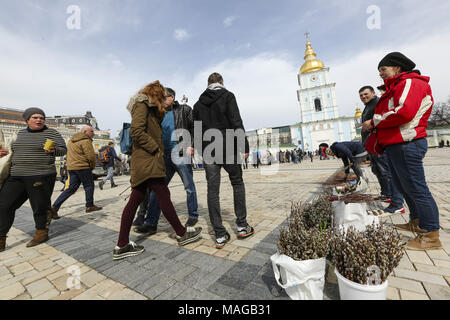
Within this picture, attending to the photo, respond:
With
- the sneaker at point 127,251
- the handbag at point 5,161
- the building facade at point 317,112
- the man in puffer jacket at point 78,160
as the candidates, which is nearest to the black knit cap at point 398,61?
the sneaker at point 127,251

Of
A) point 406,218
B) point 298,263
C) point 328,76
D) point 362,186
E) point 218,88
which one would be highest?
point 328,76

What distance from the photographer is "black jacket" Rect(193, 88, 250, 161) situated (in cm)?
246

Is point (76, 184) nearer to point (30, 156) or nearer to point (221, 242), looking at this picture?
point (30, 156)

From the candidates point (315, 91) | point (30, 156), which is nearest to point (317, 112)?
point (315, 91)

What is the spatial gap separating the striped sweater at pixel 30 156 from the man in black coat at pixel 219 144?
235 cm

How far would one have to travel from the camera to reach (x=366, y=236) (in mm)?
1500

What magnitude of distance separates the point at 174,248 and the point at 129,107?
1761 mm

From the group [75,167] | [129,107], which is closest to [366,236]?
[129,107]

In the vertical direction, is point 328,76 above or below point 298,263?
above

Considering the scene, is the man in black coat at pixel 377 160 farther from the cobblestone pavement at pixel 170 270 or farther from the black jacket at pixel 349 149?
the black jacket at pixel 349 149

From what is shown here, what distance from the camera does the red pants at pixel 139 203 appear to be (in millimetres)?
2246

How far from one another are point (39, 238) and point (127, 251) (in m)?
1.75
